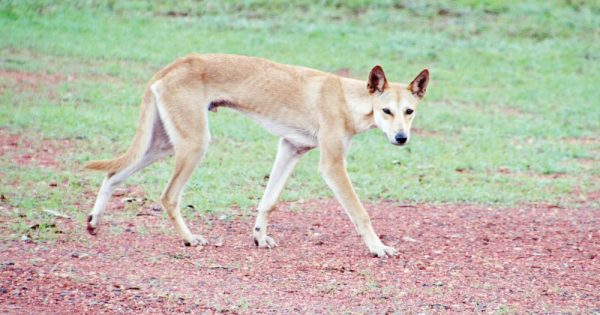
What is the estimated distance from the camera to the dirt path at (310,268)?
646 cm

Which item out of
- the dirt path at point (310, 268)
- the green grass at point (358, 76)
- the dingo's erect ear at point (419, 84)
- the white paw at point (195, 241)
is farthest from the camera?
the green grass at point (358, 76)

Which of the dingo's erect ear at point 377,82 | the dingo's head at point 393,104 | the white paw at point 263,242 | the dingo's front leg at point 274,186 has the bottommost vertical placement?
the white paw at point 263,242

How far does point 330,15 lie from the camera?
2006 centimetres

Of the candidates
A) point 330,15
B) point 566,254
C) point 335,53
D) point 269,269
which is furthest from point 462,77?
point 269,269

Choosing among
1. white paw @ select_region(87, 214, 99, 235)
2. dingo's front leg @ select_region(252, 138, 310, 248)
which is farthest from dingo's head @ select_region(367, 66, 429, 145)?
white paw @ select_region(87, 214, 99, 235)

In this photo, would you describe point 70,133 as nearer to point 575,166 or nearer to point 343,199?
point 343,199

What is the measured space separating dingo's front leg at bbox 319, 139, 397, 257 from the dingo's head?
1.30 ft

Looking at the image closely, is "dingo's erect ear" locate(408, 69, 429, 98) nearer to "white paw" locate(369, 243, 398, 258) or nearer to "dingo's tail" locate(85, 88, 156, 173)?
"white paw" locate(369, 243, 398, 258)

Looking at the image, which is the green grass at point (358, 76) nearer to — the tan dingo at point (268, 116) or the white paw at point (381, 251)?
the tan dingo at point (268, 116)

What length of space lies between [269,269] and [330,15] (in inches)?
526

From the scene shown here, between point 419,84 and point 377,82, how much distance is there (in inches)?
14.6

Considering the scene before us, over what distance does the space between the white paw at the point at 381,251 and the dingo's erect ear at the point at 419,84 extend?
1.28 metres

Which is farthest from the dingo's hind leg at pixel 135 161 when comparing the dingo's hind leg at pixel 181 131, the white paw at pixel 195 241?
the white paw at pixel 195 241

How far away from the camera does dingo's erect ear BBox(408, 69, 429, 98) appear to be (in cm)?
797
